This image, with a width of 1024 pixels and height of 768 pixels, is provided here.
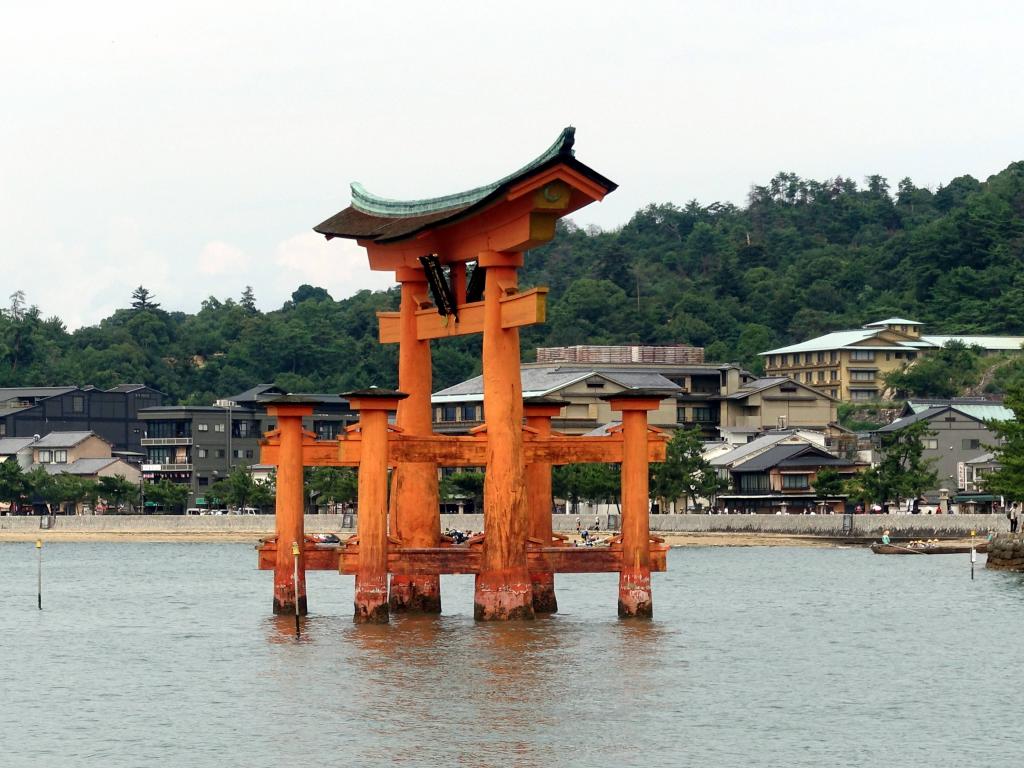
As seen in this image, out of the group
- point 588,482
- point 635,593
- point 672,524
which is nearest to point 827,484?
point 672,524

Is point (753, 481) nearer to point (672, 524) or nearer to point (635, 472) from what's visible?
point (672, 524)

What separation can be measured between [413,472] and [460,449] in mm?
3256

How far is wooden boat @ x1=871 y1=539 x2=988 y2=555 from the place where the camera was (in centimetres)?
9100

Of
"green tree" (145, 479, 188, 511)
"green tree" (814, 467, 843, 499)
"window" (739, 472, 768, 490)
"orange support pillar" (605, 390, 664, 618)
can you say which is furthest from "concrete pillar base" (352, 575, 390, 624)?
"green tree" (145, 479, 188, 511)

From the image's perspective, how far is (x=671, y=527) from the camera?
362 feet

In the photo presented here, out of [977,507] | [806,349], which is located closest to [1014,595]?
[977,507]

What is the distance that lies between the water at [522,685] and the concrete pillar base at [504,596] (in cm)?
37

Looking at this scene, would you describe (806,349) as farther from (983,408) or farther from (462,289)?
(462,289)

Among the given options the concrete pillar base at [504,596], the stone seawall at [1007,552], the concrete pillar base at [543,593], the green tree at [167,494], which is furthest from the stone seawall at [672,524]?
the concrete pillar base at [504,596]

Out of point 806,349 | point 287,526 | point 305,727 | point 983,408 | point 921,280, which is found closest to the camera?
point 305,727

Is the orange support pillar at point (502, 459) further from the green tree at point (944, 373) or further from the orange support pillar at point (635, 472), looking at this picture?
the green tree at point (944, 373)

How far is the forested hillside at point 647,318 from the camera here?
16588 cm

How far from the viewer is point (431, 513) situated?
4584 centimetres

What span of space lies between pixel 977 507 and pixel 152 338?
318ft
